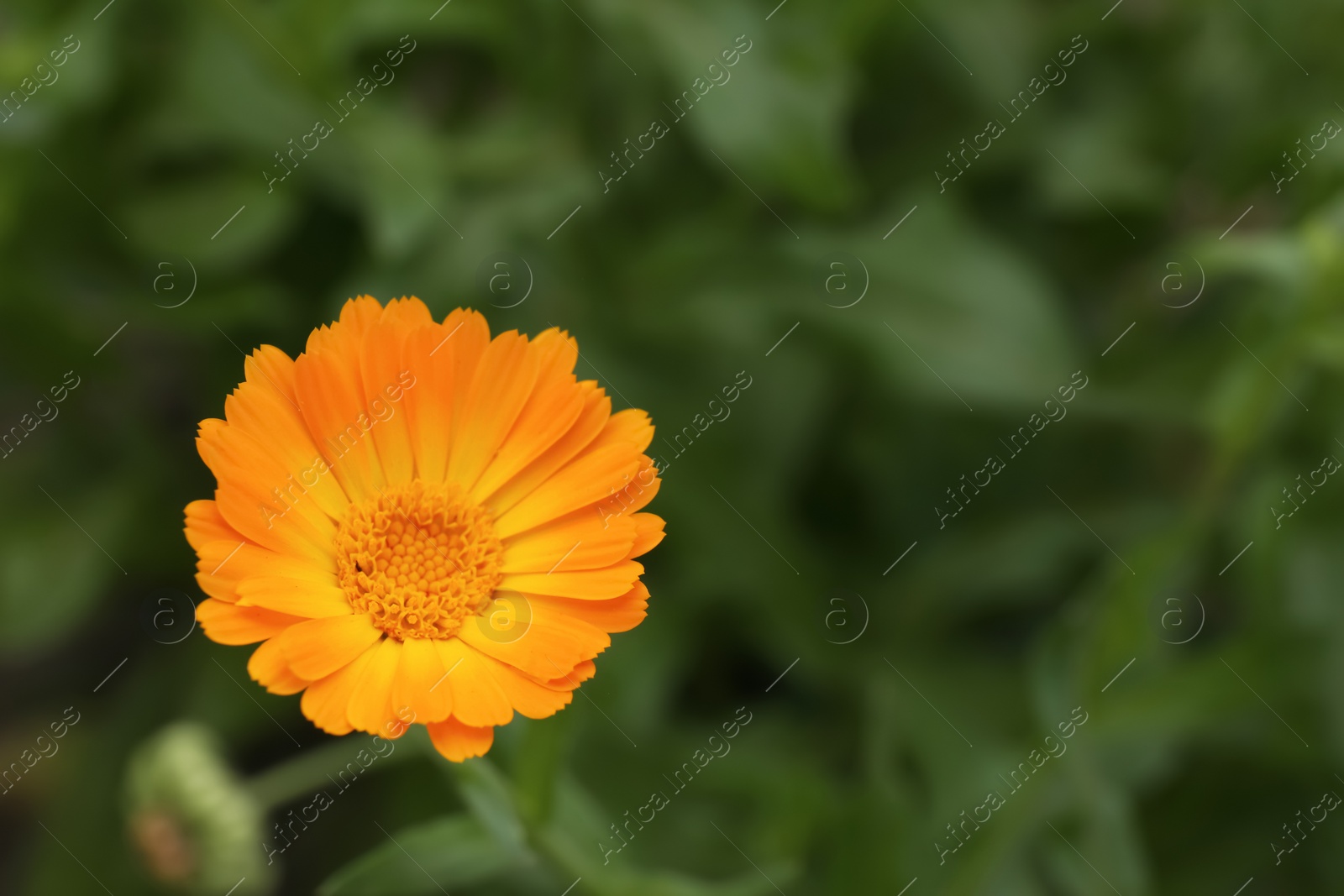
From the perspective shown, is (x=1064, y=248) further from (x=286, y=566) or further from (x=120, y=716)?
(x=120, y=716)

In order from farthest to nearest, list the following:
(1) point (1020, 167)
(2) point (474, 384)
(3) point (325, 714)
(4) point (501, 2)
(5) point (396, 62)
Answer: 1. (1) point (1020, 167)
2. (5) point (396, 62)
3. (4) point (501, 2)
4. (2) point (474, 384)
5. (3) point (325, 714)

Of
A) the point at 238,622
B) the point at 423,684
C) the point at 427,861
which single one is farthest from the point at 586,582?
the point at 427,861

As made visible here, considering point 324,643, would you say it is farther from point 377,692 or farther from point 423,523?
point 423,523

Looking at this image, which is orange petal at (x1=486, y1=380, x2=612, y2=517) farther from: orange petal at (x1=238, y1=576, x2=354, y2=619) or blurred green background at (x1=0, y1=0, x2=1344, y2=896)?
blurred green background at (x1=0, y1=0, x2=1344, y2=896)

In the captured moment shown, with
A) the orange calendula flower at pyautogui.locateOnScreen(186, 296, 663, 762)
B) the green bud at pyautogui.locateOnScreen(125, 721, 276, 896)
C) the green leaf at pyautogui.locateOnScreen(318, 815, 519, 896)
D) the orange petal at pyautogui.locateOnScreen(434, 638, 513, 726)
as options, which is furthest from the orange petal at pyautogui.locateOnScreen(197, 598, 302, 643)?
the green bud at pyautogui.locateOnScreen(125, 721, 276, 896)

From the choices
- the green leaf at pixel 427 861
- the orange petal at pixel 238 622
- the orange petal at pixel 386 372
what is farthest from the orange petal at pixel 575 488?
the green leaf at pixel 427 861

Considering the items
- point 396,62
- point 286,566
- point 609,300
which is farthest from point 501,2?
point 286,566

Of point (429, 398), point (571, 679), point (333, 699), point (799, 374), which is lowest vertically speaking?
point (799, 374)

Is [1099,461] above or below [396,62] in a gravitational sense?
below
